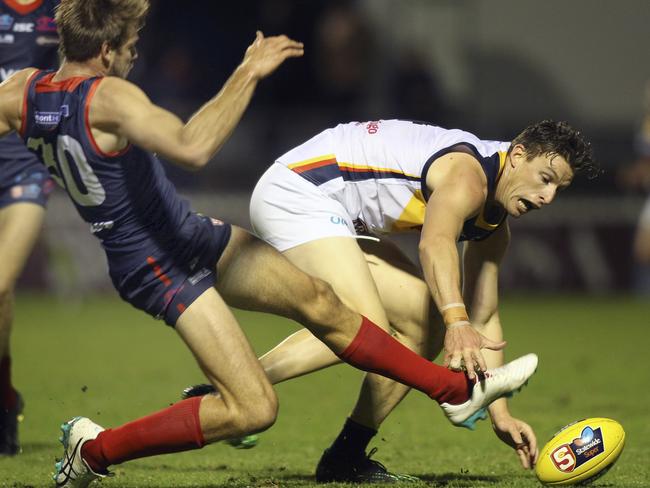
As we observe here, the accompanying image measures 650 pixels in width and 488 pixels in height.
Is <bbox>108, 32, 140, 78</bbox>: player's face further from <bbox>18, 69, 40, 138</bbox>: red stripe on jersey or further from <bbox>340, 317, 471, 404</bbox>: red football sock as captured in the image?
<bbox>340, 317, 471, 404</bbox>: red football sock

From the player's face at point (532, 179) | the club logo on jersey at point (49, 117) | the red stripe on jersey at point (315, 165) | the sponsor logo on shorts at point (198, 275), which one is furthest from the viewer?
the red stripe on jersey at point (315, 165)

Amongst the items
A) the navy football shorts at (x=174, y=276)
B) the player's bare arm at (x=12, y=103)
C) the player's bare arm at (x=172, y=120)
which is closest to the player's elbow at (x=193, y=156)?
the player's bare arm at (x=172, y=120)

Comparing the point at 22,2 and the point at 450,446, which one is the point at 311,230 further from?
the point at 22,2

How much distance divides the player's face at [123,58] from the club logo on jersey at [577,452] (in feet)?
7.33

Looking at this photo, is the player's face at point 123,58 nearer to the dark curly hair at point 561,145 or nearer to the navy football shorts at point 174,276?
the navy football shorts at point 174,276

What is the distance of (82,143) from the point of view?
4367 millimetres

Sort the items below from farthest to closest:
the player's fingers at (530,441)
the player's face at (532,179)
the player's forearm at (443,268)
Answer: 1. the player's fingers at (530,441)
2. the player's face at (532,179)
3. the player's forearm at (443,268)

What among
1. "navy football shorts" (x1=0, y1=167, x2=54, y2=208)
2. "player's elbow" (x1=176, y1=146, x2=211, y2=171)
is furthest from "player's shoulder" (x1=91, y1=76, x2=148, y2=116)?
"navy football shorts" (x1=0, y1=167, x2=54, y2=208)

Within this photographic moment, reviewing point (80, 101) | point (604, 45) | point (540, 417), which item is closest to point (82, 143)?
point (80, 101)

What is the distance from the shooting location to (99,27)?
4.43 m

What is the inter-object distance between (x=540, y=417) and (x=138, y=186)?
137 inches

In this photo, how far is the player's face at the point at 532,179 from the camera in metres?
5.06

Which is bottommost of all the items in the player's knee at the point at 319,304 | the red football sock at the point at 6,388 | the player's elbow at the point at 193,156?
the red football sock at the point at 6,388

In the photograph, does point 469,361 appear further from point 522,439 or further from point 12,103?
point 12,103
